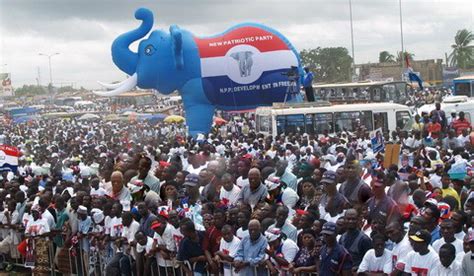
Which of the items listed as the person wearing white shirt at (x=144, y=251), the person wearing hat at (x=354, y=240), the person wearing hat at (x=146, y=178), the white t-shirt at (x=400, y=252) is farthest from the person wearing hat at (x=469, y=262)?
the person wearing hat at (x=146, y=178)

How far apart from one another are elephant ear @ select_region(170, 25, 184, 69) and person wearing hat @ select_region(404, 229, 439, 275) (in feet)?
62.8

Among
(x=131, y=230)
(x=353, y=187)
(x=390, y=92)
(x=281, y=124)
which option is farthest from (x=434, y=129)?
(x=390, y=92)

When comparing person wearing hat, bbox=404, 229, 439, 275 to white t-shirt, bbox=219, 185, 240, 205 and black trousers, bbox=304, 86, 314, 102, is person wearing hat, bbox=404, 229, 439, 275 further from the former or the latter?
black trousers, bbox=304, 86, 314, 102

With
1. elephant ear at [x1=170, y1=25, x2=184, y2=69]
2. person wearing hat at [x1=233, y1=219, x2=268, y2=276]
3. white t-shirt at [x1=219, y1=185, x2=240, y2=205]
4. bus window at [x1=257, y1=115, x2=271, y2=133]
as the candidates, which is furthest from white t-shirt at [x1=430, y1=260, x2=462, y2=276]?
elephant ear at [x1=170, y1=25, x2=184, y2=69]

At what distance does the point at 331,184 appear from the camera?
8438mm

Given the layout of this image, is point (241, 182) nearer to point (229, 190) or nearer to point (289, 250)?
point (229, 190)

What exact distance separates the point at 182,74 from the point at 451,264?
65.4 feet

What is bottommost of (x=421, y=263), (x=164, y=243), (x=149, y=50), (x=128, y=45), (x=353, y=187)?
(x=164, y=243)

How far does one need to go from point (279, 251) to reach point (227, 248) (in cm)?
58

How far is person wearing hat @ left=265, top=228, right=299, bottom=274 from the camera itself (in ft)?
23.9

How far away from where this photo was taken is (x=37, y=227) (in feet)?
34.0

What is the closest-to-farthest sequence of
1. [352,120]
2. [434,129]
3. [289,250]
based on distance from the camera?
[289,250] → [434,129] → [352,120]

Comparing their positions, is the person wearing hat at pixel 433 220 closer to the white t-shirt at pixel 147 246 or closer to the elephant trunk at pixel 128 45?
the white t-shirt at pixel 147 246

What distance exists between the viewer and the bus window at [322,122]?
2211 centimetres
